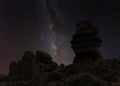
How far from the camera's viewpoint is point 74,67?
68812mm

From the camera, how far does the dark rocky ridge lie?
6431 centimetres

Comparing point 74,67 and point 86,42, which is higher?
point 86,42

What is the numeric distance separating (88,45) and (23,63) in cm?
2677

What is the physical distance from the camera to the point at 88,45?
8769 cm

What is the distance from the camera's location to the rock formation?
86.9 metres

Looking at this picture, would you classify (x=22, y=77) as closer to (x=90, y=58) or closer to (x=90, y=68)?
(x=90, y=68)

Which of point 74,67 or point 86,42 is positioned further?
point 86,42

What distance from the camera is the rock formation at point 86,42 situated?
8688cm

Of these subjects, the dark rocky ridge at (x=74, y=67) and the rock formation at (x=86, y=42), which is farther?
the rock formation at (x=86, y=42)

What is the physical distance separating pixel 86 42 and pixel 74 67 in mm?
21861

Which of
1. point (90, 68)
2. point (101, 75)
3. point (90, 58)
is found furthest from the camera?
point (90, 58)

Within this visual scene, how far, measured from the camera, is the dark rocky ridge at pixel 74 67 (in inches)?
2532

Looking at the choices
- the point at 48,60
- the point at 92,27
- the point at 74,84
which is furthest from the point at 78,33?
the point at 74,84

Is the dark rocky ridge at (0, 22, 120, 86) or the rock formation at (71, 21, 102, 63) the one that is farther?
the rock formation at (71, 21, 102, 63)
